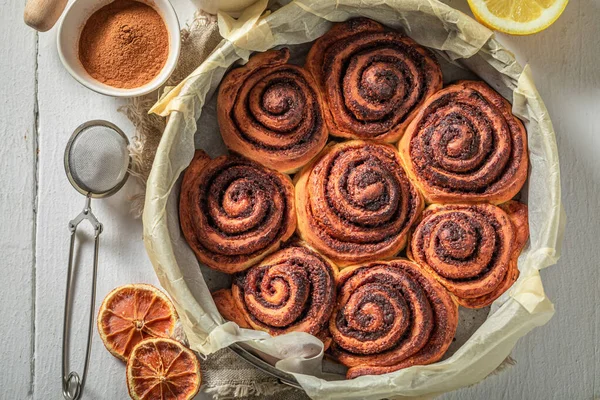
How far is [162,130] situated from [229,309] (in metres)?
0.72

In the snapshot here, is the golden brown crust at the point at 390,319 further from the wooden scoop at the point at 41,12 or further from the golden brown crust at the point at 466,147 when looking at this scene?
the wooden scoop at the point at 41,12

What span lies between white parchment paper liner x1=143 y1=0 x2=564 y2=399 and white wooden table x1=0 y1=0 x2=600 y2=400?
1.11 feet

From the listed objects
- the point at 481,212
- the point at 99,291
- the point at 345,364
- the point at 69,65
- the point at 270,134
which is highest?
the point at 69,65

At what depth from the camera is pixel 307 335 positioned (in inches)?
92.2

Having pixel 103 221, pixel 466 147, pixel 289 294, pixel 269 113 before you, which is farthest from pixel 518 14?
pixel 103 221

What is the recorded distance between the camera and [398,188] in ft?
8.13

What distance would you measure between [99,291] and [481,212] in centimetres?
147

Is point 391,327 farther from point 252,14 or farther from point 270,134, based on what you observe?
point 252,14

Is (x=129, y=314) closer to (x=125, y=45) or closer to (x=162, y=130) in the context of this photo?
(x=162, y=130)

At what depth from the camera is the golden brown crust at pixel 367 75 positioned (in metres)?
Result: 2.49

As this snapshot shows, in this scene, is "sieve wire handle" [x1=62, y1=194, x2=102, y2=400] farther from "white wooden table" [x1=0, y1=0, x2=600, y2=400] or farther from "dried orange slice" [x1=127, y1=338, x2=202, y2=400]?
"dried orange slice" [x1=127, y1=338, x2=202, y2=400]

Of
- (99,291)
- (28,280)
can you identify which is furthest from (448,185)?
(28,280)

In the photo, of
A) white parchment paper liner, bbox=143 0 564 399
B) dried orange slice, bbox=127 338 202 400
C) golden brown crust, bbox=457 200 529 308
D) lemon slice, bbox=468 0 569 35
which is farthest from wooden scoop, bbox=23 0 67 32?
golden brown crust, bbox=457 200 529 308

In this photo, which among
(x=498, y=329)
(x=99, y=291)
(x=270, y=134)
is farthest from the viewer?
(x=99, y=291)
